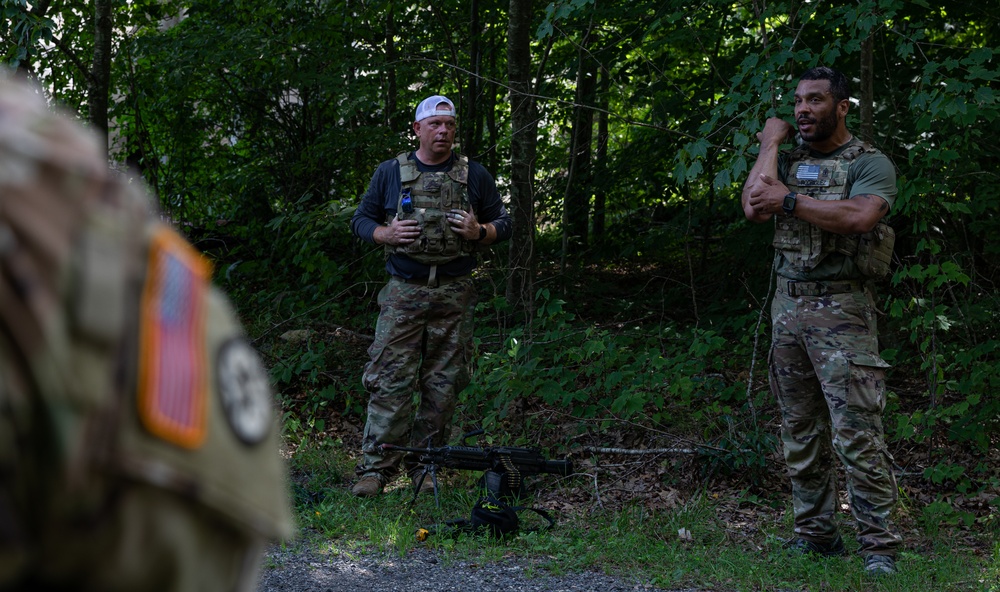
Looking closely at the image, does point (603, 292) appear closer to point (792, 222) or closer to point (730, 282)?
point (730, 282)

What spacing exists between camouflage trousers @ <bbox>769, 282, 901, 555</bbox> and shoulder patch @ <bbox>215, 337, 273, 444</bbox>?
12.4ft

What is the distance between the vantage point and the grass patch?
4344 mm

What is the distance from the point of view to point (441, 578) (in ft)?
14.1

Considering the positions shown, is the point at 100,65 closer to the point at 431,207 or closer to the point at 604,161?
the point at 431,207

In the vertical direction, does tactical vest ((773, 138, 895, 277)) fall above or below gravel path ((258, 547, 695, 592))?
above

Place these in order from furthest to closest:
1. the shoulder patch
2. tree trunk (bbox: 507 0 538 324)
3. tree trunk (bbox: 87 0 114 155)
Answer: tree trunk (bbox: 87 0 114 155) → tree trunk (bbox: 507 0 538 324) → the shoulder patch

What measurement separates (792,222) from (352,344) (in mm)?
4463

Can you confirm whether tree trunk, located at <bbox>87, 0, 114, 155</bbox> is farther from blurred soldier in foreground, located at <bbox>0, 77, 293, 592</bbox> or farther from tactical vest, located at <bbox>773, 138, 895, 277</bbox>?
blurred soldier in foreground, located at <bbox>0, 77, 293, 592</bbox>

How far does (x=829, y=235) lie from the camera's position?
4.46m

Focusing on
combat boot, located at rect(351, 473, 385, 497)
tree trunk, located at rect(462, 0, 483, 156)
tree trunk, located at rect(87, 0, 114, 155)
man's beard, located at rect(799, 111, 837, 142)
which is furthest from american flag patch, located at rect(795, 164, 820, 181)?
tree trunk, located at rect(87, 0, 114, 155)

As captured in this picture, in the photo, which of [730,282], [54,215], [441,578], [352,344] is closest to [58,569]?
[54,215]

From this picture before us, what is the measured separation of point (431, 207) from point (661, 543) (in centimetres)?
231

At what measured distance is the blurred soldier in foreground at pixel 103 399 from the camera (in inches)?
33.4

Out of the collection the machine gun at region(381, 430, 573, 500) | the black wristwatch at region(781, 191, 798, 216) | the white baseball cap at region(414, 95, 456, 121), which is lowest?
the machine gun at region(381, 430, 573, 500)
